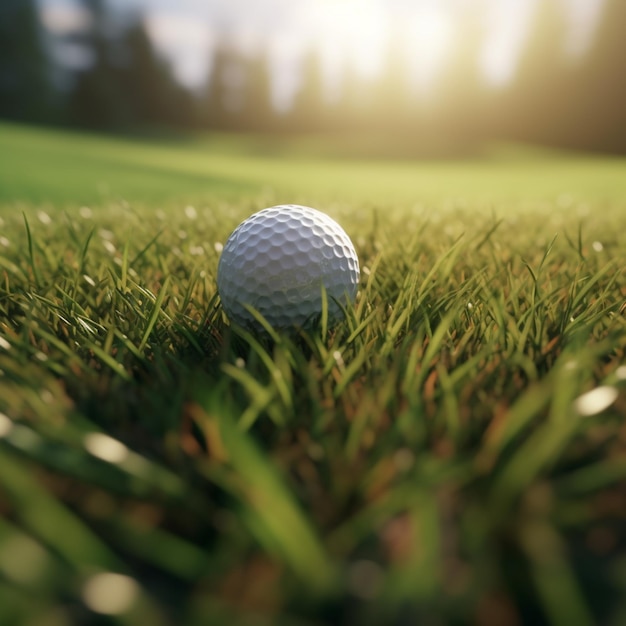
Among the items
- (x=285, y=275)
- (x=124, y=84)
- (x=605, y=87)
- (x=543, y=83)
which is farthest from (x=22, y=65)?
(x=285, y=275)

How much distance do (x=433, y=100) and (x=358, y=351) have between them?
32.3 meters

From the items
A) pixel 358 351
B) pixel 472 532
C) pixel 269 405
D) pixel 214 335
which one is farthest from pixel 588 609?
pixel 214 335

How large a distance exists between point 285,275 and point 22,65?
3147 cm

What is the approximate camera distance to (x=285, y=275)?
5.04ft

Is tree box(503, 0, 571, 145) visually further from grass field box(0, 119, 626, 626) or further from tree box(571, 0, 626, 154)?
grass field box(0, 119, 626, 626)

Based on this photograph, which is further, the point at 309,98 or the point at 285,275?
the point at 309,98

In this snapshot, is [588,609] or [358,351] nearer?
[588,609]

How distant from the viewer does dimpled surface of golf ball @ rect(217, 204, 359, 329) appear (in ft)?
5.00

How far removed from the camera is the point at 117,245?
256 cm

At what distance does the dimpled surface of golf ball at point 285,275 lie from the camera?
1525 mm

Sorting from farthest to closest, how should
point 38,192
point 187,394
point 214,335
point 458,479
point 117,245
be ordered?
point 38,192 → point 117,245 → point 214,335 → point 187,394 → point 458,479

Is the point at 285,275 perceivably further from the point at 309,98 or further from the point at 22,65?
the point at 309,98

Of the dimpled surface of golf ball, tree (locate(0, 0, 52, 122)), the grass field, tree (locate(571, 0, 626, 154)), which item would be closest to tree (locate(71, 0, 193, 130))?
tree (locate(0, 0, 52, 122))

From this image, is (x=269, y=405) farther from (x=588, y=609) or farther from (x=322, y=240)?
(x=322, y=240)
